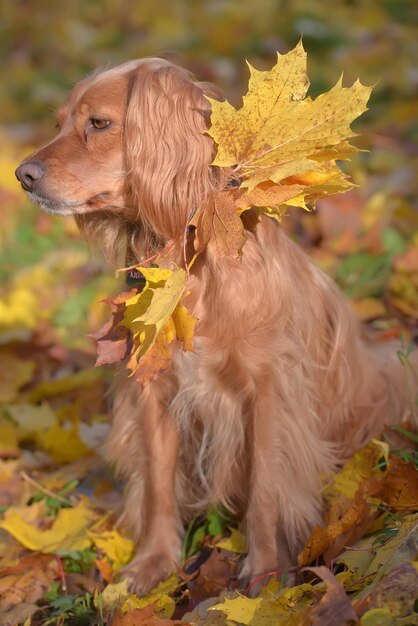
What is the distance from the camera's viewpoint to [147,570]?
2.80 metres

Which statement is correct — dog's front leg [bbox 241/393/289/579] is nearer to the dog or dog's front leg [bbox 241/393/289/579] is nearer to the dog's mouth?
the dog

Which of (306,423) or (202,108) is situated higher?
(202,108)

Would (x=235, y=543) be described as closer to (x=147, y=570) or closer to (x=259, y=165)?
(x=147, y=570)

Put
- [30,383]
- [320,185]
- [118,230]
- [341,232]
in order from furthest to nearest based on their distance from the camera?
[341,232], [30,383], [118,230], [320,185]

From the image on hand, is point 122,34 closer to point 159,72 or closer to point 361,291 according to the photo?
point 361,291

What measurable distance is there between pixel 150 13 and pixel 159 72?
8146 mm

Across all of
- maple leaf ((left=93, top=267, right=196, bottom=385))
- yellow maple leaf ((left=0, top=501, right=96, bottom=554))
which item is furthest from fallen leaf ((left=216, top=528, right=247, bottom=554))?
maple leaf ((left=93, top=267, right=196, bottom=385))

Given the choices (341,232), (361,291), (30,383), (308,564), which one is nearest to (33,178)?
(308,564)

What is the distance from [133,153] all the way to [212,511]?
1.29m

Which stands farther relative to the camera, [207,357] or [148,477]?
[148,477]

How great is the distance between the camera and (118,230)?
2693mm

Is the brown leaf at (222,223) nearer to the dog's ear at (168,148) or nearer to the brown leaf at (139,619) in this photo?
the dog's ear at (168,148)

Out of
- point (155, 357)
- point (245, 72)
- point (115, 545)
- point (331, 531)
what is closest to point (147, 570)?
point (115, 545)

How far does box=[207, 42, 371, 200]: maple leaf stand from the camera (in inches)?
85.2
